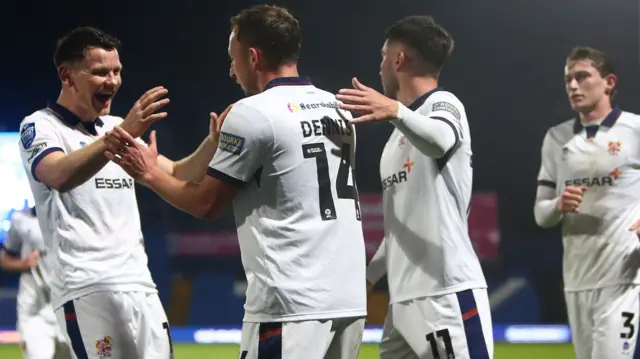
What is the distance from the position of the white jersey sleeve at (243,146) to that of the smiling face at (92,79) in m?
1.07

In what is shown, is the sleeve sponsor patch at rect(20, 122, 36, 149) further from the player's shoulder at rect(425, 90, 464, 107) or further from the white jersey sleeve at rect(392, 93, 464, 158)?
the player's shoulder at rect(425, 90, 464, 107)

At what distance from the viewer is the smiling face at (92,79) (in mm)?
3643

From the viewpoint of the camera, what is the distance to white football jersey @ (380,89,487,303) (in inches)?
131

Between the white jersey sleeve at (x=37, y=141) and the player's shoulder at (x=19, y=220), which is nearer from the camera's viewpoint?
the white jersey sleeve at (x=37, y=141)

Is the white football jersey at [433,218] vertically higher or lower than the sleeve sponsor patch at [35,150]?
lower

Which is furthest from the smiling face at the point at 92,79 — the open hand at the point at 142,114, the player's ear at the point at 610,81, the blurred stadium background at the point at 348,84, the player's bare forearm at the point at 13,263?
the blurred stadium background at the point at 348,84

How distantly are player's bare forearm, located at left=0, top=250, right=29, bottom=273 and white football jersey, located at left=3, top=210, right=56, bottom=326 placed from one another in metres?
0.05

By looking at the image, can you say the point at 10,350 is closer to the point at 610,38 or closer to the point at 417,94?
the point at 417,94

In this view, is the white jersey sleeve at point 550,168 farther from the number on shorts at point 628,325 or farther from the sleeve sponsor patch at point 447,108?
the sleeve sponsor patch at point 447,108

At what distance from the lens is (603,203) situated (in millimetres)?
4977

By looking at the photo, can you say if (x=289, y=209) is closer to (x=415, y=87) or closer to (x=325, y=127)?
(x=325, y=127)

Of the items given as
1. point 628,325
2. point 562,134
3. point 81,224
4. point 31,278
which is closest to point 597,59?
point 562,134

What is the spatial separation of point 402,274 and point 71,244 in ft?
4.34

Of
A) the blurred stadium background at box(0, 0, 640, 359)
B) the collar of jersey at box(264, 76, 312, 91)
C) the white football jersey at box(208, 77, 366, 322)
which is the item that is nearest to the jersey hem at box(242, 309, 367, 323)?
the white football jersey at box(208, 77, 366, 322)
